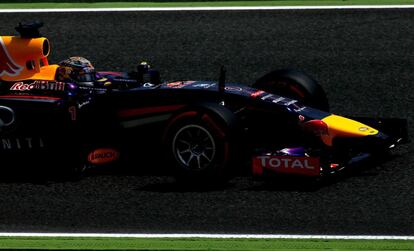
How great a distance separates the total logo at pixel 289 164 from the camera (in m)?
11.1

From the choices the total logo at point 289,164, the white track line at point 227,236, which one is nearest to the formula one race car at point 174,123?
the total logo at point 289,164

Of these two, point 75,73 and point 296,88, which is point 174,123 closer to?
point 296,88

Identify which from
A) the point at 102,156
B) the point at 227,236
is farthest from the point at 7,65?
the point at 227,236

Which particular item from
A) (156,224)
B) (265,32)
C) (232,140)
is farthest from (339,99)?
(156,224)

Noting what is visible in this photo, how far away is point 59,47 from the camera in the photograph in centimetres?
1692

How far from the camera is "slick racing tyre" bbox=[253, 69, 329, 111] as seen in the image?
1263cm

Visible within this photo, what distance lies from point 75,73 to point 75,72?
0.03ft

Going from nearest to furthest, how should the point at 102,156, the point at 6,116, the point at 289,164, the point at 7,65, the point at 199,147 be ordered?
the point at 289,164 → the point at 199,147 → the point at 102,156 → the point at 6,116 → the point at 7,65

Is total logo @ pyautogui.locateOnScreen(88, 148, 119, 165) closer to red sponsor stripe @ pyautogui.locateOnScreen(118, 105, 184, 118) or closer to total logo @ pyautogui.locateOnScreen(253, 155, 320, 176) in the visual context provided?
red sponsor stripe @ pyautogui.locateOnScreen(118, 105, 184, 118)

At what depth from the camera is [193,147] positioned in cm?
1145

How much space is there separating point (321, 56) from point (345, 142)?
4.52 metres

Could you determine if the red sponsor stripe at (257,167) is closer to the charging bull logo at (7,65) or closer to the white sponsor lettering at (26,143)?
the white sponsor lettering at (26,143)

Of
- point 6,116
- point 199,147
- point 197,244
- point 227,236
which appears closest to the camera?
point 197,244

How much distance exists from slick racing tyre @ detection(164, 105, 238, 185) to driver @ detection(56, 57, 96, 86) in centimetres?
175
